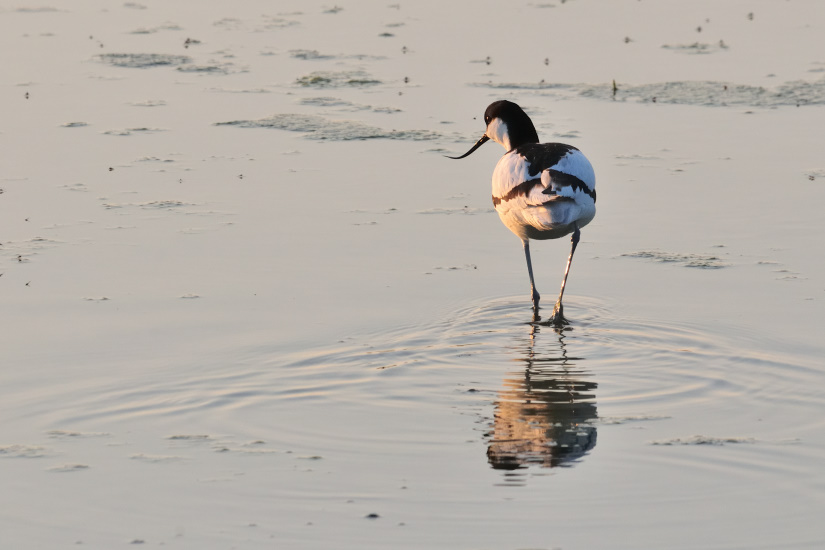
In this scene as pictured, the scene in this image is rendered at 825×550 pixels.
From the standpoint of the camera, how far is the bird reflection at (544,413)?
5535mm

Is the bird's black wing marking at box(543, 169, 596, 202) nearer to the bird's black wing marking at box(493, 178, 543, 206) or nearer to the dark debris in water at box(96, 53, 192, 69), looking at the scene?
the bird's black wing marking at box(493, 178, 543, 206)

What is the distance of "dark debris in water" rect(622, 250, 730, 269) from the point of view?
27.8ft

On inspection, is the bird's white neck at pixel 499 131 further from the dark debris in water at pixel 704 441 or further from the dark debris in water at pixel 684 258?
the dark debris in water at pixel 704 441

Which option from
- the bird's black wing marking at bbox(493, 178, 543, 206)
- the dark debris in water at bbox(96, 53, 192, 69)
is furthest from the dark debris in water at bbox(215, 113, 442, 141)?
the bird's black wing marking at bbox(493, 178, 543, 206)

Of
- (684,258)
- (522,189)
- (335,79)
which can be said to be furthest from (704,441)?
(335,79)

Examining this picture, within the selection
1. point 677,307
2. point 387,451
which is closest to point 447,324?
point 677,307

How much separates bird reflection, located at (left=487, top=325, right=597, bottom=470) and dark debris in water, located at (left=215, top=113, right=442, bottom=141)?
467cm

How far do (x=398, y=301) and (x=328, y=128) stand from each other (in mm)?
4423

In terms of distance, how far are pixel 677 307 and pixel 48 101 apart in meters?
7.46

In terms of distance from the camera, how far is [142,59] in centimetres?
1457

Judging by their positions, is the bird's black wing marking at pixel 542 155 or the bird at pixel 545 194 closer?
the bird at pixel 545 194

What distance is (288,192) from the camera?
9.99 metres

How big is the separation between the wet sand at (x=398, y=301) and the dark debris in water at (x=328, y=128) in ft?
0.15

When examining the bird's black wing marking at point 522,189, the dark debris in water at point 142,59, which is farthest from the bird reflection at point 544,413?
the dark debris in water at point 142,59
